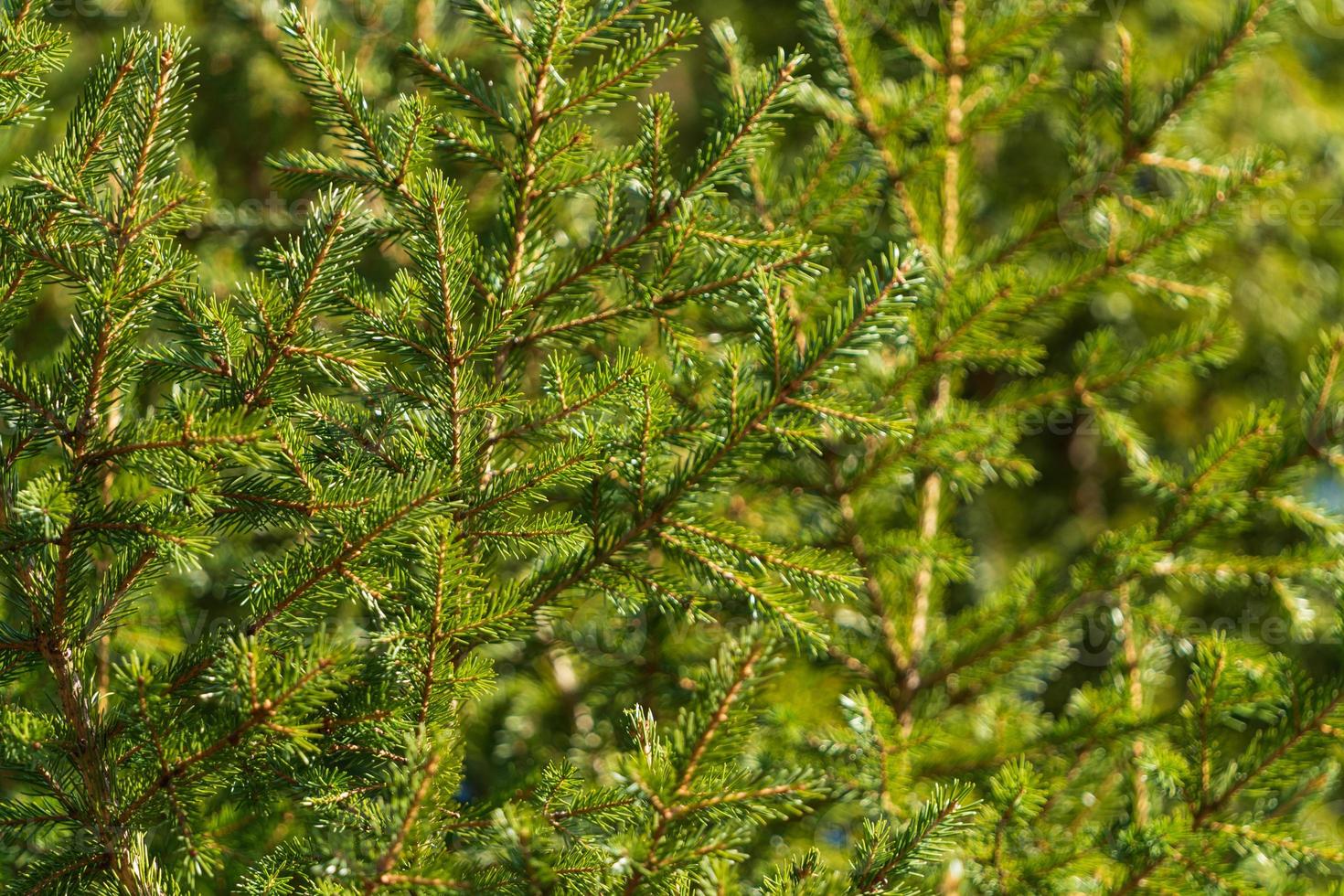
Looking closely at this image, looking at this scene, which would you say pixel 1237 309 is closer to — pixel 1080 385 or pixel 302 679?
pixel 1080 385

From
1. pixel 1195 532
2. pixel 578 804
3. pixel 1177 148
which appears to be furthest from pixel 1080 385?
pixel 578 804

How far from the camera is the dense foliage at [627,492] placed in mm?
979

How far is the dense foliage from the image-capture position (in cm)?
98

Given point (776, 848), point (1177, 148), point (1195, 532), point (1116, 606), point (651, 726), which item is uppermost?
point (1177, 148)

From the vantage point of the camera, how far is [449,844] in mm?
1211

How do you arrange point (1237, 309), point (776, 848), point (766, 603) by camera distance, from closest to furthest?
1. point (766, 603)
2. point (776, 848)
3. point (1237, 309)

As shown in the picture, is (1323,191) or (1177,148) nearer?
(1177,148)

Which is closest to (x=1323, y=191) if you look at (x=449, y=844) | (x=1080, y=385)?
(x=1080, y=385)

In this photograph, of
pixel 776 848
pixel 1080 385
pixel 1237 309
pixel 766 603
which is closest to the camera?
pixel 766 603

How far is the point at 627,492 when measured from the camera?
124 cm

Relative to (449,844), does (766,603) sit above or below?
above

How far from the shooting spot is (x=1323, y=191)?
299 cm

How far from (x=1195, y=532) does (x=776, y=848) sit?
2.58 ft

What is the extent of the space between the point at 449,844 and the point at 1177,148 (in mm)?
1622
